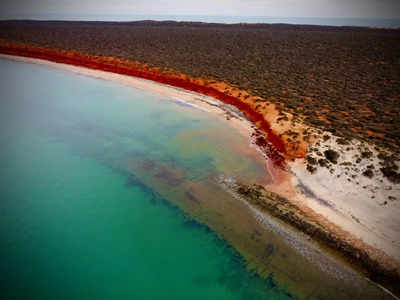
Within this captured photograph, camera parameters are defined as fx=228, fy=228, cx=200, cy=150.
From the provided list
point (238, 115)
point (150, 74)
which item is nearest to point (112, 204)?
point (238, 115)

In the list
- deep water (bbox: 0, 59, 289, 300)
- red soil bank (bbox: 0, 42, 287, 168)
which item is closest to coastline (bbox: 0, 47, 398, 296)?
red soil bank (bbox: 0, 42, 287, 168)

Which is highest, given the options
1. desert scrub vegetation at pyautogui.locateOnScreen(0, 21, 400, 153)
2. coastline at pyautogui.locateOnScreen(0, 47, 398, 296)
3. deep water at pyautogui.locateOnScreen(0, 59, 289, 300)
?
desert scrub vegetation at pyautogui.locateOnScreen(0, 21, 400, 153)

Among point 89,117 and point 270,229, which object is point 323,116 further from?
point 89,117

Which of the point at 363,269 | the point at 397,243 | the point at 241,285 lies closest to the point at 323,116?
the point at 397,243

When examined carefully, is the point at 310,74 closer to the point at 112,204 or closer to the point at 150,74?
the point at 150,74

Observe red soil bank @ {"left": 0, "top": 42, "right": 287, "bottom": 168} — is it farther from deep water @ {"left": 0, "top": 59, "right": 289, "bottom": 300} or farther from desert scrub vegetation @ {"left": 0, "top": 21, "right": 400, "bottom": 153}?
desert scrub vegetation @ {"left": 0, "top": 21, "right": 400, "bottom": 153}
